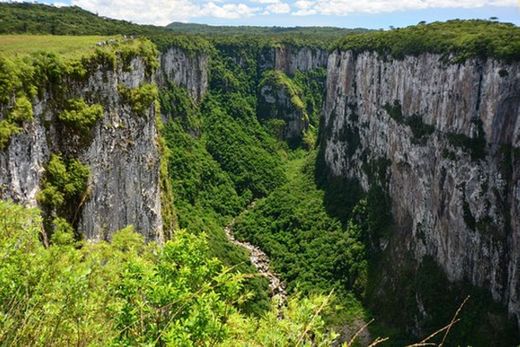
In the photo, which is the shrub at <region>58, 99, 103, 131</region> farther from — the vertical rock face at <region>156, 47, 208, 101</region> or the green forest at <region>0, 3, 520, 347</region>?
the vertical rock face at <region>156, 47, 208, 101</region>

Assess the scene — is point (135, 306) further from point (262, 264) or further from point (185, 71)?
point (185, 71)

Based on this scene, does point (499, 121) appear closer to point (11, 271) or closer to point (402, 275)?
point (402, 275)

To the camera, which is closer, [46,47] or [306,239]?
[46,47]

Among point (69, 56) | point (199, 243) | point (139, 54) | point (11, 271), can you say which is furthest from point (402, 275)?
point (11, 271)

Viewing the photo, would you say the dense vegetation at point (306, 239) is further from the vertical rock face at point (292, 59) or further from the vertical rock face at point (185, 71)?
the vertical rock face at point (292, 59)

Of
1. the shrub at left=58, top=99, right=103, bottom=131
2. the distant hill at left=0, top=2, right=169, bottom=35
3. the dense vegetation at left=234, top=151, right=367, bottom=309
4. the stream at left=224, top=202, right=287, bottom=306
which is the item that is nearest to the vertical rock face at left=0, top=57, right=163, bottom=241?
the shrub at left=58, top=99, right=103, bottom=131

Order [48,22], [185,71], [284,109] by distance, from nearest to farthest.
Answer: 1. [48,22]
2. [185,71]
3. [284,109]

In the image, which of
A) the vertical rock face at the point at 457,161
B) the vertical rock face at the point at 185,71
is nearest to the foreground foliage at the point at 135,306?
the vertical rock face at the point at 457,161

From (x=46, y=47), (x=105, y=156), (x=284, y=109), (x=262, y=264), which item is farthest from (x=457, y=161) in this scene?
(x=284, y=109)
